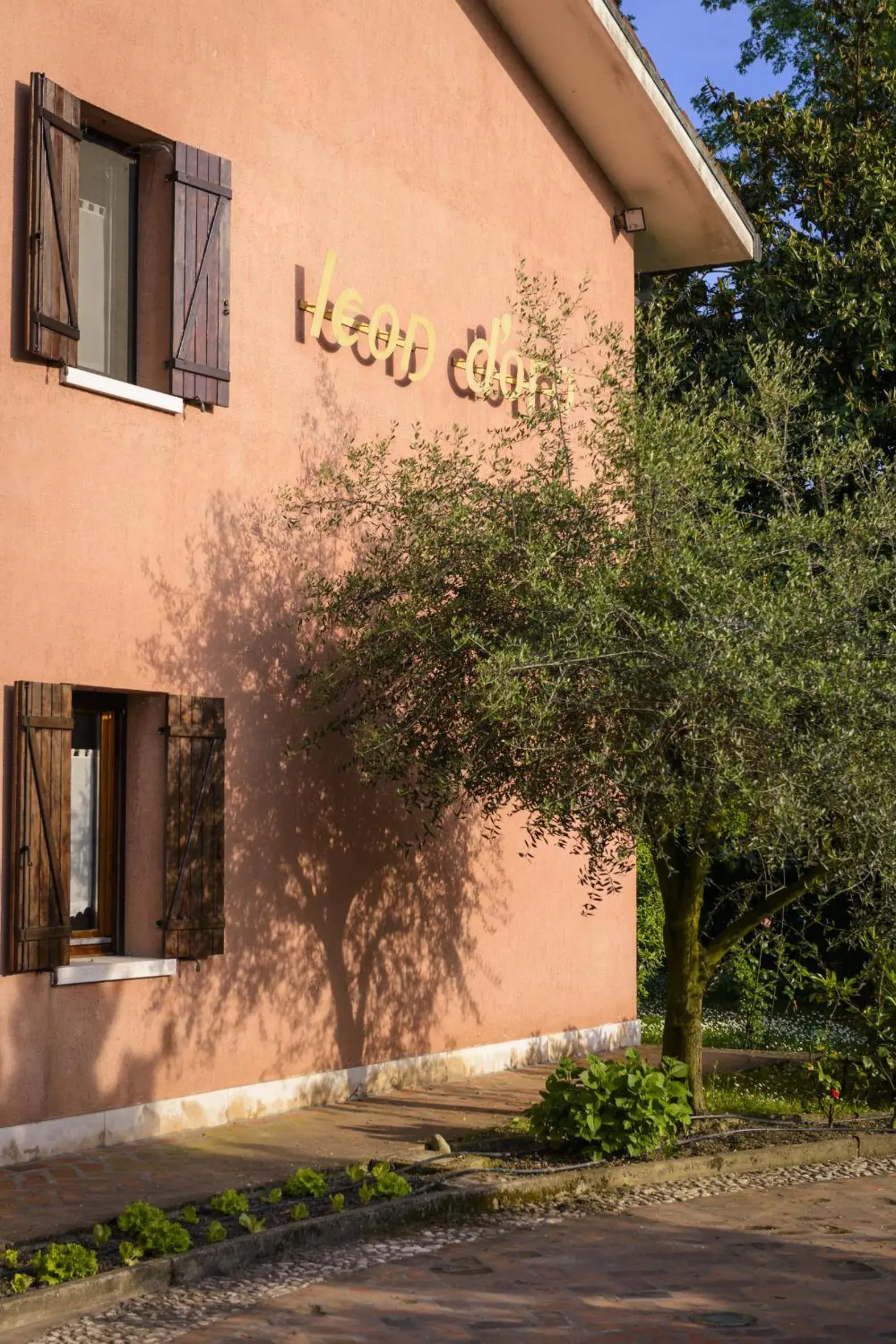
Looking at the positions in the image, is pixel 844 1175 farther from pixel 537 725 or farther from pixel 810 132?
pixel 810 132

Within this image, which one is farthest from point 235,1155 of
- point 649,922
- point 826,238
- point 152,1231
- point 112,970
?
point 826,238

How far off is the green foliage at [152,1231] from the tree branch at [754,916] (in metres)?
4.05

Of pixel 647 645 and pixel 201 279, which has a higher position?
pixel 201 279

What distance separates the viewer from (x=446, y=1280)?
647cm

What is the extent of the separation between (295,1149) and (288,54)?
706 cm

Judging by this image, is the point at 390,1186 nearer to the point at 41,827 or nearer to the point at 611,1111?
the point at 611,1111

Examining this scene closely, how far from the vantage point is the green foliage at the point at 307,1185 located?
739 centimetres

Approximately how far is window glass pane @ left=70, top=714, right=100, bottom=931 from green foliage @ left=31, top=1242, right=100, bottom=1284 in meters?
3.04

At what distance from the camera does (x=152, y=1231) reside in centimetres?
643

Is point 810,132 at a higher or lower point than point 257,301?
higher

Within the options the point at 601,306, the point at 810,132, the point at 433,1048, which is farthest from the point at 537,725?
the point at 810,132

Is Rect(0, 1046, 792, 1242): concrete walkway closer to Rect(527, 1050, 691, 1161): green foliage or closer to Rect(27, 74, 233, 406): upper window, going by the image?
Rect(527, 1050, 691, 1161): green foliage

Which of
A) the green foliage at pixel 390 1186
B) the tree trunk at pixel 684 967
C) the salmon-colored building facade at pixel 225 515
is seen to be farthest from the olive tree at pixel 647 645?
the green foliage at pixel 390 1186

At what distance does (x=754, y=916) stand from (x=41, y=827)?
166 inches
